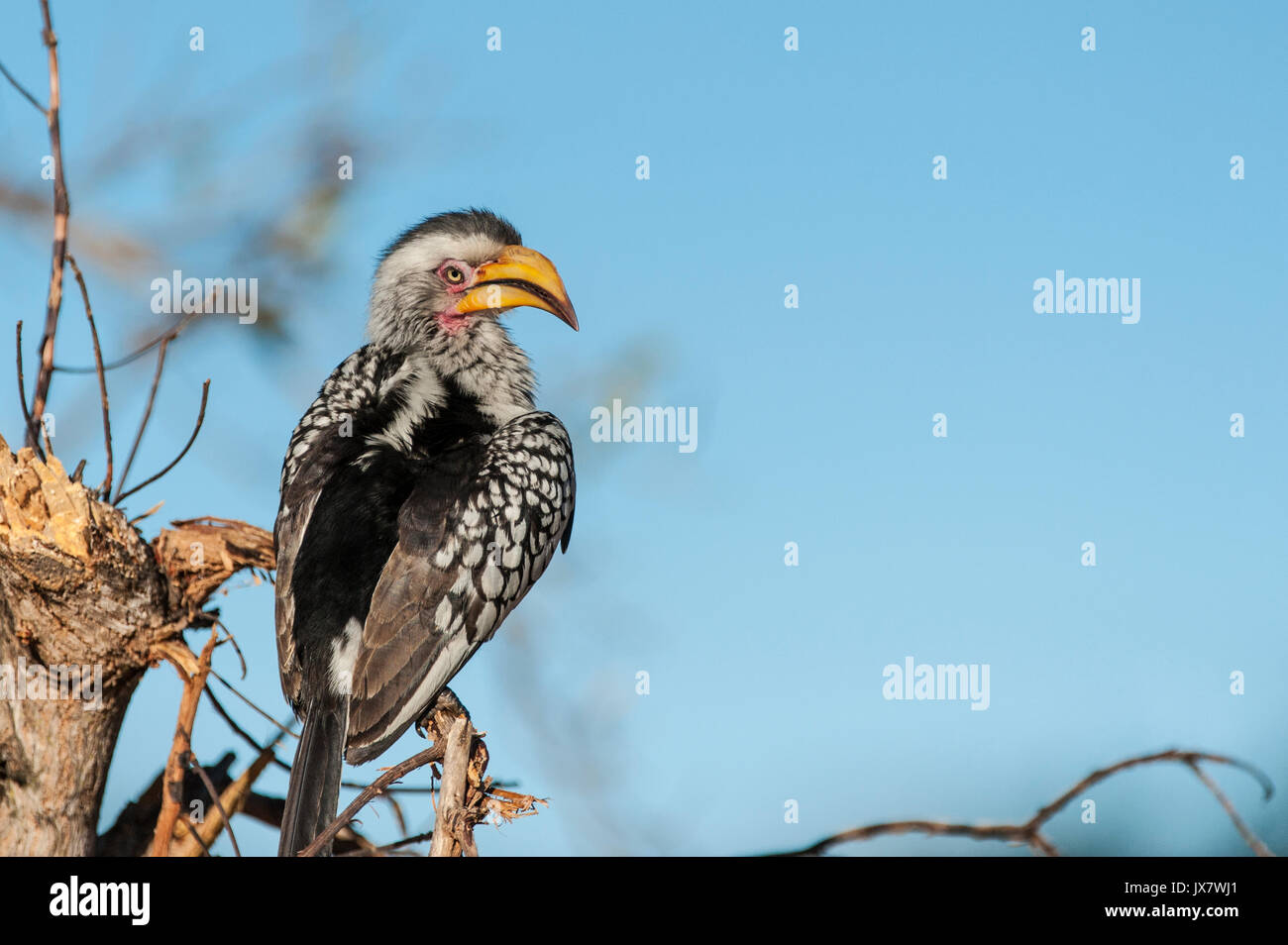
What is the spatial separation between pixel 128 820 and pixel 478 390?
2219 mm

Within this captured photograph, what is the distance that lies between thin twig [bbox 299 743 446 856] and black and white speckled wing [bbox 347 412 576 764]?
0.72 m

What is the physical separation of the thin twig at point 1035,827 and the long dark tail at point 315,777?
6.42 feet

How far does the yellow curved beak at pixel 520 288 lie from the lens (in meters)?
5.41

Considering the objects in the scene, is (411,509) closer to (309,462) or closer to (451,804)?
(309,462)

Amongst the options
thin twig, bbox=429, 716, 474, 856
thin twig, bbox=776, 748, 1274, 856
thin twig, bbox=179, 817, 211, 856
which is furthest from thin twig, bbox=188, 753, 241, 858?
thin twig, bbox=776, 748, 1274, 856

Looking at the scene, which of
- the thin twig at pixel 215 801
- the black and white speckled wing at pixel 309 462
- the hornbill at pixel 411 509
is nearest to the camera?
the thin twig at pixel 215 801

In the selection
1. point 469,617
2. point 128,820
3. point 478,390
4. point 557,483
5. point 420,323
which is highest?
point 420,323

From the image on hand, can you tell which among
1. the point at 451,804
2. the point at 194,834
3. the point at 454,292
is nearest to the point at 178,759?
the point at 194,834

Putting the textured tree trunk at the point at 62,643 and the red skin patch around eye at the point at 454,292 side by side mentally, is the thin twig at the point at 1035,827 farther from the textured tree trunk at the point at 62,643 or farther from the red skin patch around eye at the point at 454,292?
the red skin patch around eye at the point at 454,292

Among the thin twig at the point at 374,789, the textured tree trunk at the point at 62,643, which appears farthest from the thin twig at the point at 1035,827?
the textured tree trunk at the point at 62,643
